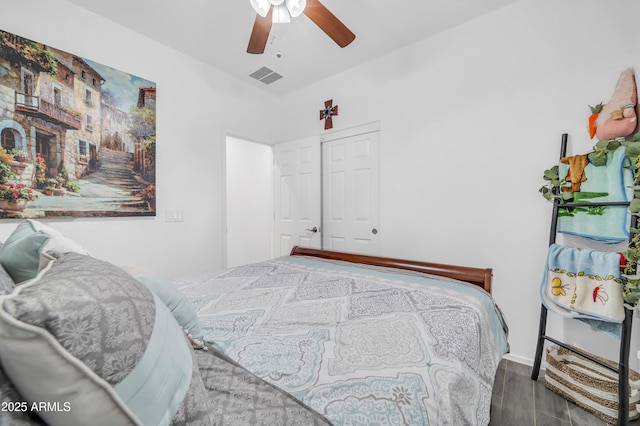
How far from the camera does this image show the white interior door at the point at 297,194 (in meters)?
3.37

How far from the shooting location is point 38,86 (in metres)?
1.96

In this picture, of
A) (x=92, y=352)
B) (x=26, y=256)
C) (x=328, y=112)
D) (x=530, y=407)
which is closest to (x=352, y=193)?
(x=328, y=112)

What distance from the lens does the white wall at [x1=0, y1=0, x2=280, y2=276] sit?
6.82 feet

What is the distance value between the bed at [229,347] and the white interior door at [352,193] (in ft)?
4.74

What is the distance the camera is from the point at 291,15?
171 cm

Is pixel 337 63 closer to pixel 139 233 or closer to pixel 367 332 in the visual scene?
pixel 139 233

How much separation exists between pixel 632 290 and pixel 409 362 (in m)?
1.55

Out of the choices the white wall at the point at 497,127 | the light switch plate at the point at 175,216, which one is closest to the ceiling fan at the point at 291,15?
the white wall at the point at 497,127

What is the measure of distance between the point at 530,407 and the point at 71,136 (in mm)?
3752

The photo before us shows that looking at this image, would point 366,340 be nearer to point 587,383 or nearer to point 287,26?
point 587,383

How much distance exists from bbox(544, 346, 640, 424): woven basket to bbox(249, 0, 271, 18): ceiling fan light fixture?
2937 mm

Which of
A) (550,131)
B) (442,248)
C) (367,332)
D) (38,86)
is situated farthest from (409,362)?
(38,86)

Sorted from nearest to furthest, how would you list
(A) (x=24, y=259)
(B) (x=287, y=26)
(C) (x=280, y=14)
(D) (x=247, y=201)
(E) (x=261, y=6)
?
(A) (x=24, y=259) → (E) (x=261, y=6) → (C) (x=280, y=14) → (B) (x=287, y=26) → (D) (x=247, y=201)

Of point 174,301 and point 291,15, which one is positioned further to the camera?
point 291,15
